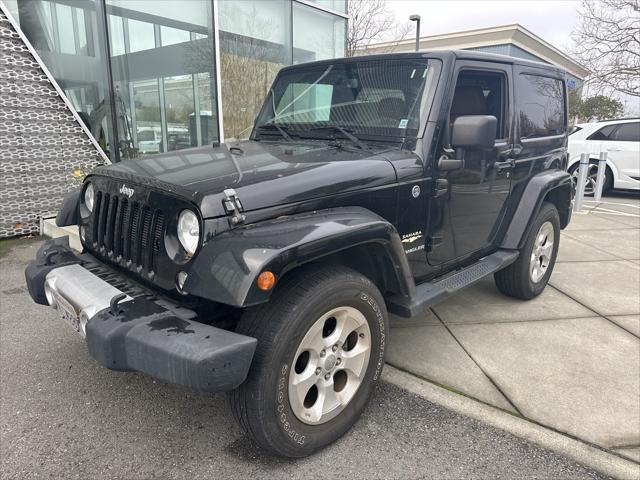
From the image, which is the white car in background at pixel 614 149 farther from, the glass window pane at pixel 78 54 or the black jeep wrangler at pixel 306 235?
the glass window pane at pixel 78 54

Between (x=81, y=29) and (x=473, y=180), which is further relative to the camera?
(x=81, y=29)

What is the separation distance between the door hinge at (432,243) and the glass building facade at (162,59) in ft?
11.9

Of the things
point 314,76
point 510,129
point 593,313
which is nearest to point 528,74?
point 510,129

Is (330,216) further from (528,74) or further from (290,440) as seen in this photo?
(528,74)

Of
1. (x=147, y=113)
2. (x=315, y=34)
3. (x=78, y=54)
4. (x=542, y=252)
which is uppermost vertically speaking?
(x=315, y=34)

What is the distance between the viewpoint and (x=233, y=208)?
214cm

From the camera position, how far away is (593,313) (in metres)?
4.19

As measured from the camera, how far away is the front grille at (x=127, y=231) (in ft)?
7.73

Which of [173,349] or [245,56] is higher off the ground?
[245,56]

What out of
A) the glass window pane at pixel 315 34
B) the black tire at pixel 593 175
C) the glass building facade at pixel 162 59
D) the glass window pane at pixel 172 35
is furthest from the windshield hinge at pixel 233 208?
the black tire at pixel 593 175

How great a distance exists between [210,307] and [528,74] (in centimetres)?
327

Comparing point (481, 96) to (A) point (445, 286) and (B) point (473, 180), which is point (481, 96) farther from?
(A) point (445, 286)

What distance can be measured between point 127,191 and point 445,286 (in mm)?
2014

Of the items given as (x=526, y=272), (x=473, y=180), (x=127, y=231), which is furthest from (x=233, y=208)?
(x=526, y=272)
